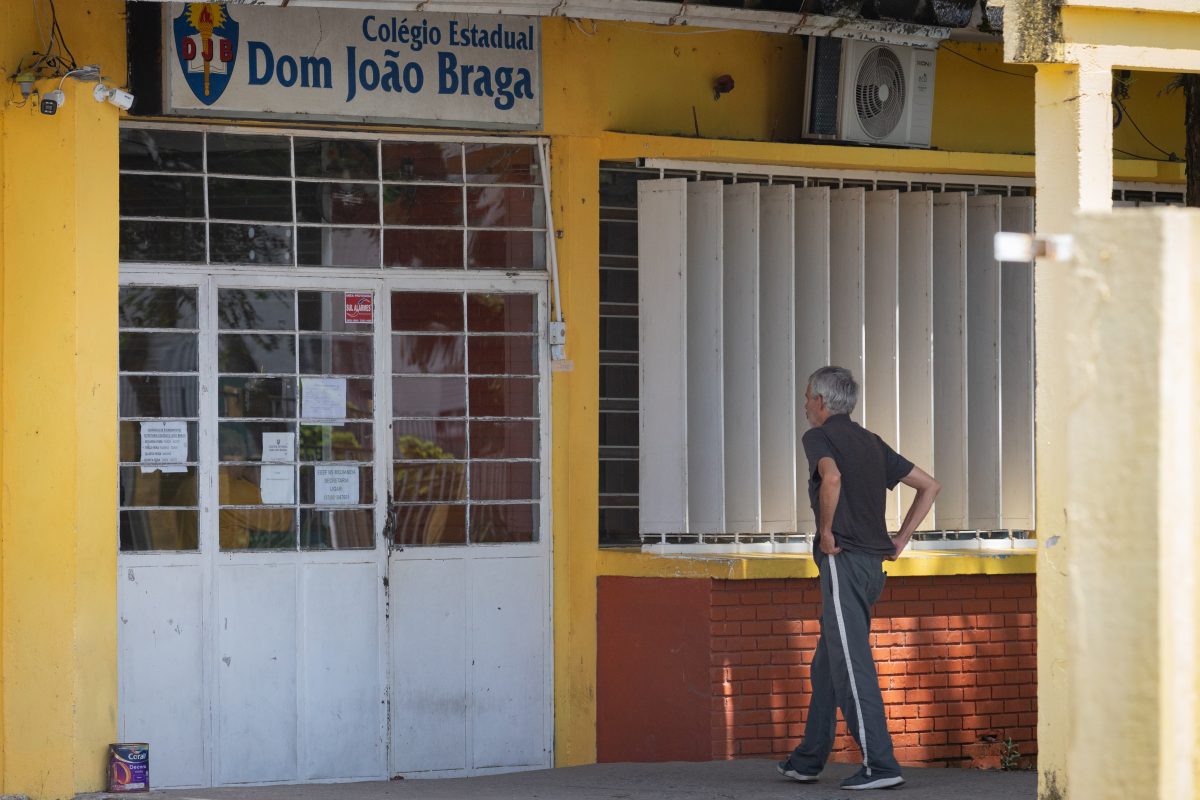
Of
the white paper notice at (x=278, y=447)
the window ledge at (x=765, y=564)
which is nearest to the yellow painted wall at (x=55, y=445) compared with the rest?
the white paper notice at (x=278, y=447)

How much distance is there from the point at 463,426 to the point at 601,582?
1.02m

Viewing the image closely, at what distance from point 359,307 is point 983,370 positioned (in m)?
3.24

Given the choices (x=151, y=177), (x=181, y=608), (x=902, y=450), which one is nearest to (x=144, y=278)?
(x=151, y=177)

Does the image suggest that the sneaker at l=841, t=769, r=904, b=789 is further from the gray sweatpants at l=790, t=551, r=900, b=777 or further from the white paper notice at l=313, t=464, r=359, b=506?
the white paper notice at l=313, t=464, r=359, b=506

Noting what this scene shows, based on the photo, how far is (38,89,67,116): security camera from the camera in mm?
6109

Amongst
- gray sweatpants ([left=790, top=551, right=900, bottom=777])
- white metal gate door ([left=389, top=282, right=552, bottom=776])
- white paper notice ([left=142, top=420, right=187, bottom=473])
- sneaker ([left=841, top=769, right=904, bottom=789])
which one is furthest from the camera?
white metal gate door ([left=389, top=282, right=552, bottom=776])

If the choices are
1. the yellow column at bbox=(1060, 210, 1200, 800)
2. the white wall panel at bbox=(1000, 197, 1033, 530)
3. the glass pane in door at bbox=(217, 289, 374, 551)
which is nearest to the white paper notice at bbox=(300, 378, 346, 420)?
the glass pane in door at bbox=(217, 289, 374, 551)

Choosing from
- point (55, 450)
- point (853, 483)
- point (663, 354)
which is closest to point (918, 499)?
point (853, 483)

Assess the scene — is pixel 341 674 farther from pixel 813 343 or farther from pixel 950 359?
pixel 950 359

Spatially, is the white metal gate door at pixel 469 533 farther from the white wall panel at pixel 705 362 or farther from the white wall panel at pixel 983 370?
the white wall panel at pixel 983 370

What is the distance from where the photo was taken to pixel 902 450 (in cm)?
781

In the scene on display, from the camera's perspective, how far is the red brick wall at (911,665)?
24.0 ft

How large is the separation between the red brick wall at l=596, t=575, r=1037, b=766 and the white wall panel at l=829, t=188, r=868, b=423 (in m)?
1.07

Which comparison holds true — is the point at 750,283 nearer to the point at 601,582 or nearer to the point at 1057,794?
the point at 601,582
